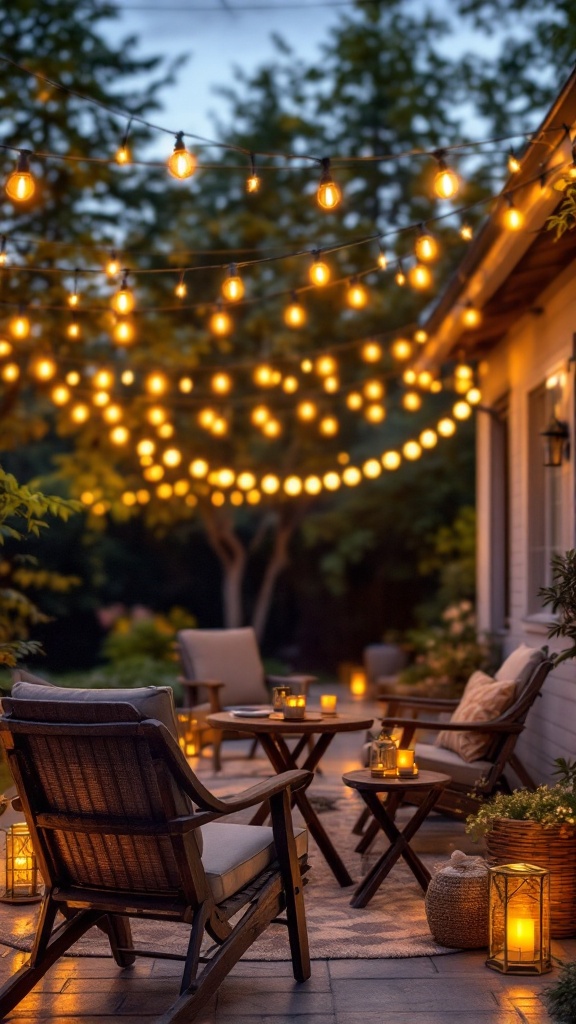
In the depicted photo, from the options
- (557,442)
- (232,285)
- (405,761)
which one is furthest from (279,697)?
(557,442)

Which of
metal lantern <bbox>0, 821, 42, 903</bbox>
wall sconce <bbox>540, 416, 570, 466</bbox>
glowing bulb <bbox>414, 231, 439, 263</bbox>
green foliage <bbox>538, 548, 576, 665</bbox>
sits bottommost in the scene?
metal lantern <bbox>0, 821, 42, 903</bbox>

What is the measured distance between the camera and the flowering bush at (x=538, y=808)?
431 centimetres

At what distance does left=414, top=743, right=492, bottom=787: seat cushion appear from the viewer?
5.48m

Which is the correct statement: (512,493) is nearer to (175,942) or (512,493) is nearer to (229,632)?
(229,632)

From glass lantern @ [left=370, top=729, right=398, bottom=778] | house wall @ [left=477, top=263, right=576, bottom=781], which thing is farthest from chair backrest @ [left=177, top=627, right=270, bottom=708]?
glass lantern @ [left=370, top=729, right=398, bottom=778]

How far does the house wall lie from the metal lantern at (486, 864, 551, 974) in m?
1.98

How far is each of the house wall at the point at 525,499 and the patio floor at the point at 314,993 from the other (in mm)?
2187

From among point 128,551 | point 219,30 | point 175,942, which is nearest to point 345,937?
point 175,942

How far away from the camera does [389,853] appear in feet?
15.5

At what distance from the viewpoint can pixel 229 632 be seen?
8.76 meters

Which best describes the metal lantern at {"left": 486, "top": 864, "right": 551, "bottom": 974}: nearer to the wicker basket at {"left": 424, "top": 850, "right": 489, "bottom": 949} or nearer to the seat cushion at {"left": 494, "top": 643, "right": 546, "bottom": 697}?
the wicker basket at {"left": 424, "top": 850, "right": 489, "bottom": 949}

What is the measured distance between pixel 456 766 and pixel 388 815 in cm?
72

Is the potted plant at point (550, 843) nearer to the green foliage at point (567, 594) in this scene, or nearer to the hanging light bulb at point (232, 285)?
the green foliage at point (567, 594)

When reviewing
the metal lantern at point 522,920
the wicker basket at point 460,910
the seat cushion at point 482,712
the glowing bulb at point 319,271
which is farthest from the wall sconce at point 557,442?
the metal lantern at point 522,920
